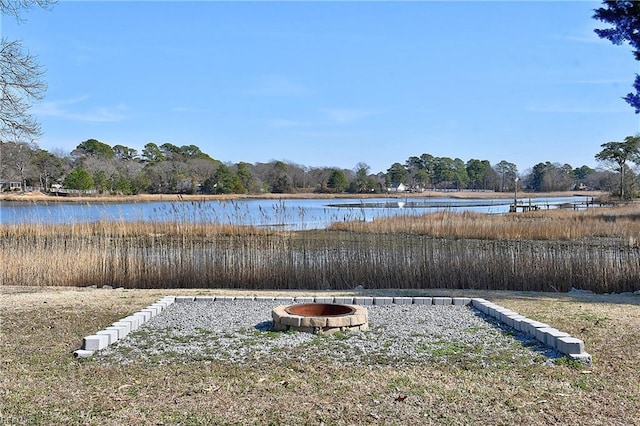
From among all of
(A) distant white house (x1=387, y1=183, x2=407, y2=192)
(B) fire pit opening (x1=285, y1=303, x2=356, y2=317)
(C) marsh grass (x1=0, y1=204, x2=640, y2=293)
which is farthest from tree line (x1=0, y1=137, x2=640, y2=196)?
(B) fire pit opening (x1=285, y1=303, x2=356, y2=317)

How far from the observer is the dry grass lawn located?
117 inches

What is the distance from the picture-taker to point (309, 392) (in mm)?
3309

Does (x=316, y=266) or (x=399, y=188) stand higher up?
(x=399, y=188)

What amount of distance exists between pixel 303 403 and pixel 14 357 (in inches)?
83.2

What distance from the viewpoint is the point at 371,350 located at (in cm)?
424

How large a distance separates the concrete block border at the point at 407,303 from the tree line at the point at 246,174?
14835 millimetres

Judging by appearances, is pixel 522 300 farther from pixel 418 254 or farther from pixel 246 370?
pixel 246 370

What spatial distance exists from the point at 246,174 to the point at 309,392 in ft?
152

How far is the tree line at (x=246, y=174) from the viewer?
34062mm

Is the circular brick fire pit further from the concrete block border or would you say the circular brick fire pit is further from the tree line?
the tree line

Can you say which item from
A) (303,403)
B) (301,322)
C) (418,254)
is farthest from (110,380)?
(418,254)

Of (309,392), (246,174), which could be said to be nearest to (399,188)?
(246,174)

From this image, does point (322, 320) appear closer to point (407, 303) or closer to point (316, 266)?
point (407, 303)

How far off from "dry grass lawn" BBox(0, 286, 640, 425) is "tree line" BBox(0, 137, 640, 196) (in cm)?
1685
